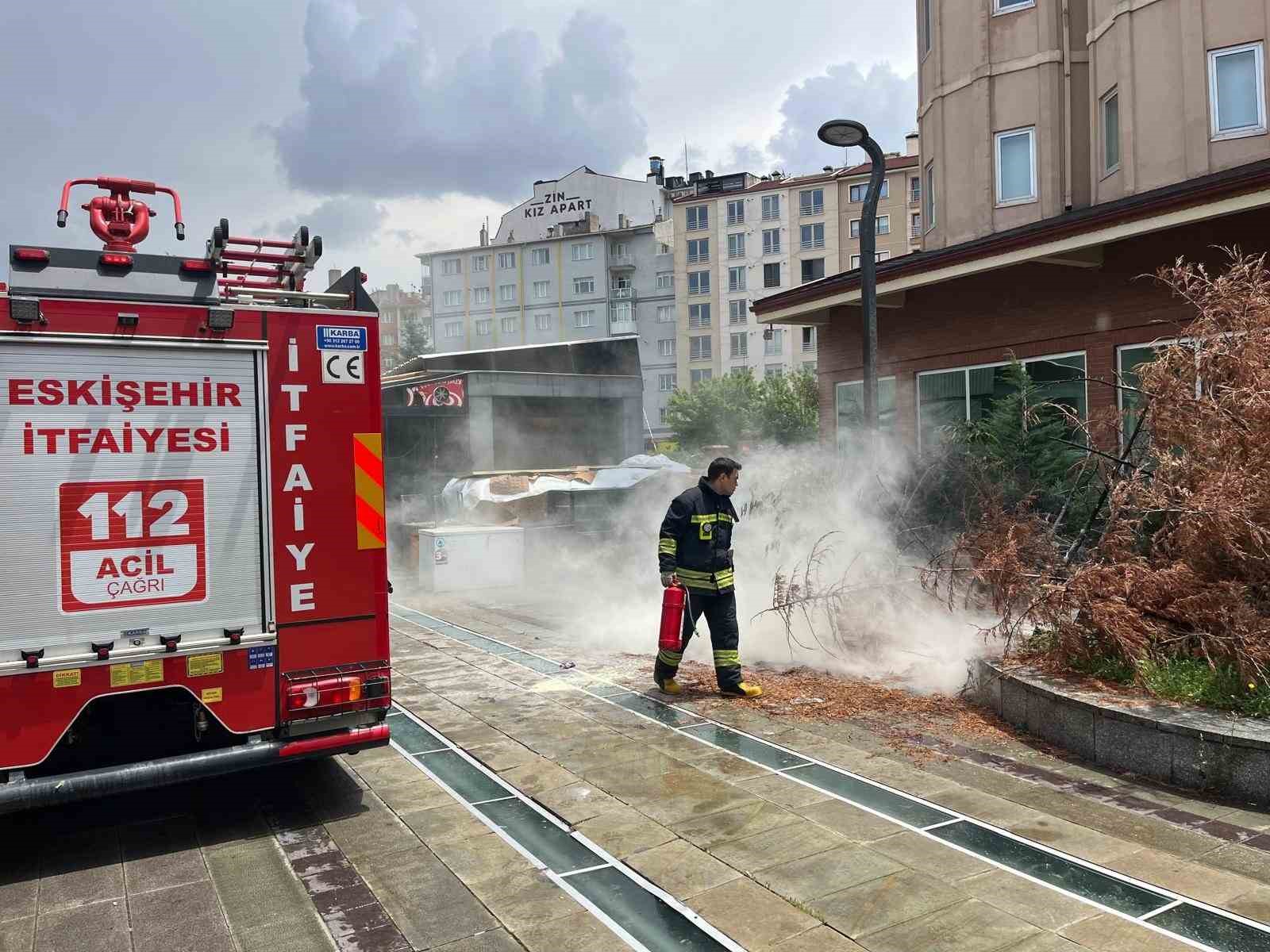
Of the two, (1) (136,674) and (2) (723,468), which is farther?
(2) (723,468)

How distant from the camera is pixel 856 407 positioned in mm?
16250

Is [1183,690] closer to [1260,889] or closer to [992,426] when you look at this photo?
[1260,889]

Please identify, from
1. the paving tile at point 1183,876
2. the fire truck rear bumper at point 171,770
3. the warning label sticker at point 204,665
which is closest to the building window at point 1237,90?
the paving tile at point 1183,876

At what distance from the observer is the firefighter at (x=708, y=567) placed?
7414 millimetres

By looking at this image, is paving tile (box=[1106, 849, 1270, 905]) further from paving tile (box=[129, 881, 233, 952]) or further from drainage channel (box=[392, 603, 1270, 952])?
paving tile (box=[129, 881, 233, 952])

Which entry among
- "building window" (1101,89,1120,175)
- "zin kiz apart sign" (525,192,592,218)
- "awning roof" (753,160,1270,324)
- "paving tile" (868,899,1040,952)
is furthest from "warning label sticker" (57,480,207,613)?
"zin kiz apart sign" (525,192,592,218)

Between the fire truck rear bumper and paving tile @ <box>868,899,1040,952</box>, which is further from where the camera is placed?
the fire truck rear bumper

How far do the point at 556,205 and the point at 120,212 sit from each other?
69504 mm

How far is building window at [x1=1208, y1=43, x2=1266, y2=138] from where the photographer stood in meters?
12.0

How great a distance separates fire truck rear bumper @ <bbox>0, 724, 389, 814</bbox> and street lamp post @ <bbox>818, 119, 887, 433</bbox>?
6541 millimetres

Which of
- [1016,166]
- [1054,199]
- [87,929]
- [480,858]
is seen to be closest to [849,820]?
[480,858]

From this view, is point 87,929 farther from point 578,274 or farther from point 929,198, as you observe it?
point 578,274

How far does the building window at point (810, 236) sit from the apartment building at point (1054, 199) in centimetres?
4391

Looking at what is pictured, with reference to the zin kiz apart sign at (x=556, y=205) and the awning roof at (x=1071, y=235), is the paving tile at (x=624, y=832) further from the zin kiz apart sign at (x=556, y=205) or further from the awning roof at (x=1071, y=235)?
the zin kiz apart sign at (x=556, y=205)
